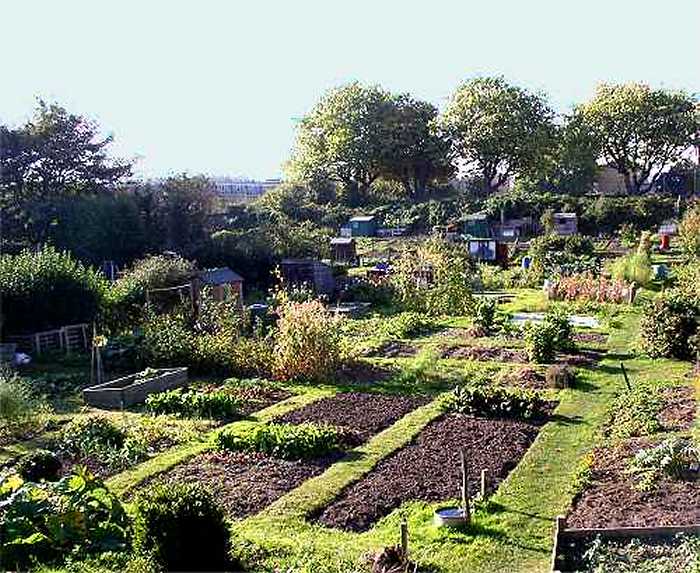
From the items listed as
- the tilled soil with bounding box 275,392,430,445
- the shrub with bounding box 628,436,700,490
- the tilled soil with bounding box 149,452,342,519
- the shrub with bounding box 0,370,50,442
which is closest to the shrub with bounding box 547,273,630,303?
the tilled soil with bounding box 275,392,430,445

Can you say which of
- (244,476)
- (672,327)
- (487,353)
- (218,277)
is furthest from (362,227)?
(244,476)

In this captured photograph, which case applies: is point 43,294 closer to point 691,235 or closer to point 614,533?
point 614,533

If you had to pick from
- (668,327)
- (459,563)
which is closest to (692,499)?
(459,563)

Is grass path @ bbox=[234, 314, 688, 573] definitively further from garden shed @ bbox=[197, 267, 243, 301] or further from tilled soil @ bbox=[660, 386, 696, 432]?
garden shed @ bbox=[197, 267, 243, 301]

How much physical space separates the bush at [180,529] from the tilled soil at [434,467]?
1572 millimetres

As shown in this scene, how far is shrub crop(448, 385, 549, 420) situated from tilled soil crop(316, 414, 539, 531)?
25 cm

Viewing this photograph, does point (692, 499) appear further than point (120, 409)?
No

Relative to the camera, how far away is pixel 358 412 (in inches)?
479

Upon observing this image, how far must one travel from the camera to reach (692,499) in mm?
7809

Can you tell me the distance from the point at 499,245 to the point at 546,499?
85.6 ft

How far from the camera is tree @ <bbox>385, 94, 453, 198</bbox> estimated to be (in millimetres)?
55281

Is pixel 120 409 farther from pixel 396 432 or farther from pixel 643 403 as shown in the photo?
pixel 643 403

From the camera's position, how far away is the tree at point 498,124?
5388cm

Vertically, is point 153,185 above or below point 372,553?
above
